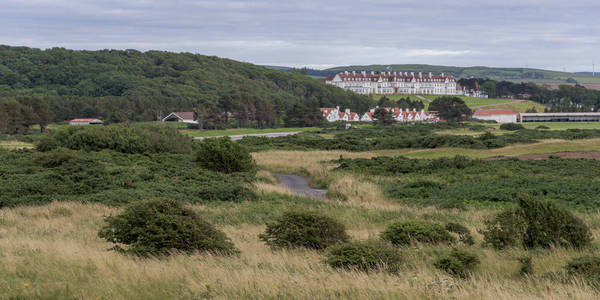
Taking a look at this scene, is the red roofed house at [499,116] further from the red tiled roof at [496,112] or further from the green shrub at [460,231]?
the green shrub at [460,231]

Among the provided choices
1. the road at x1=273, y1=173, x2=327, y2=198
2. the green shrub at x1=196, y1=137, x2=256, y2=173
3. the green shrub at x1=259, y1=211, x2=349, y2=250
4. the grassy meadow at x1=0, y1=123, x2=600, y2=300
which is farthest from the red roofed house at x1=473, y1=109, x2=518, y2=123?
the green shrub at x1=259, y1=211, x2=349, y2=250

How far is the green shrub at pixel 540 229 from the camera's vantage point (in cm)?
1289

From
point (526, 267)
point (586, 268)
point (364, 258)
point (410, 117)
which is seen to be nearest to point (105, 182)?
point (364, 258)

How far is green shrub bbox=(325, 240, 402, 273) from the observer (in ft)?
33.7

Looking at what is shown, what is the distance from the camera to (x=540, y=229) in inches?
511

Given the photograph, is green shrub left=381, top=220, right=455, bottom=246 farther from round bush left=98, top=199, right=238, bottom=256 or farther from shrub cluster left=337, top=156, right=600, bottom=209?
shrub cluster left=337, top=156, right=600, bottom=209

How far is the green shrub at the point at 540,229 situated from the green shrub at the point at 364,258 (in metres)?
3.67

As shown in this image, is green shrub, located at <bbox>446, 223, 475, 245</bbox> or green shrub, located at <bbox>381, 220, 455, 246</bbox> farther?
green shrub, located at <bbox>446, 223, 475, 245</bbox>

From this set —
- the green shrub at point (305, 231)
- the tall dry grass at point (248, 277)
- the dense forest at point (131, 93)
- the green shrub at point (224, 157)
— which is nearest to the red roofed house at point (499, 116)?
the dense forest at point (131, 93)

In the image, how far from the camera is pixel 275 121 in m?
128

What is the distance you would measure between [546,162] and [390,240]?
32.7 meters

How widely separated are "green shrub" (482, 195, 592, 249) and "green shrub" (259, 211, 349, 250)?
3539 mm

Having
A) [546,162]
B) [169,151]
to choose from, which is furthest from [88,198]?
[546,162]

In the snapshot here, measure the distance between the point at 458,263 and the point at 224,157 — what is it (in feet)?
97.3
